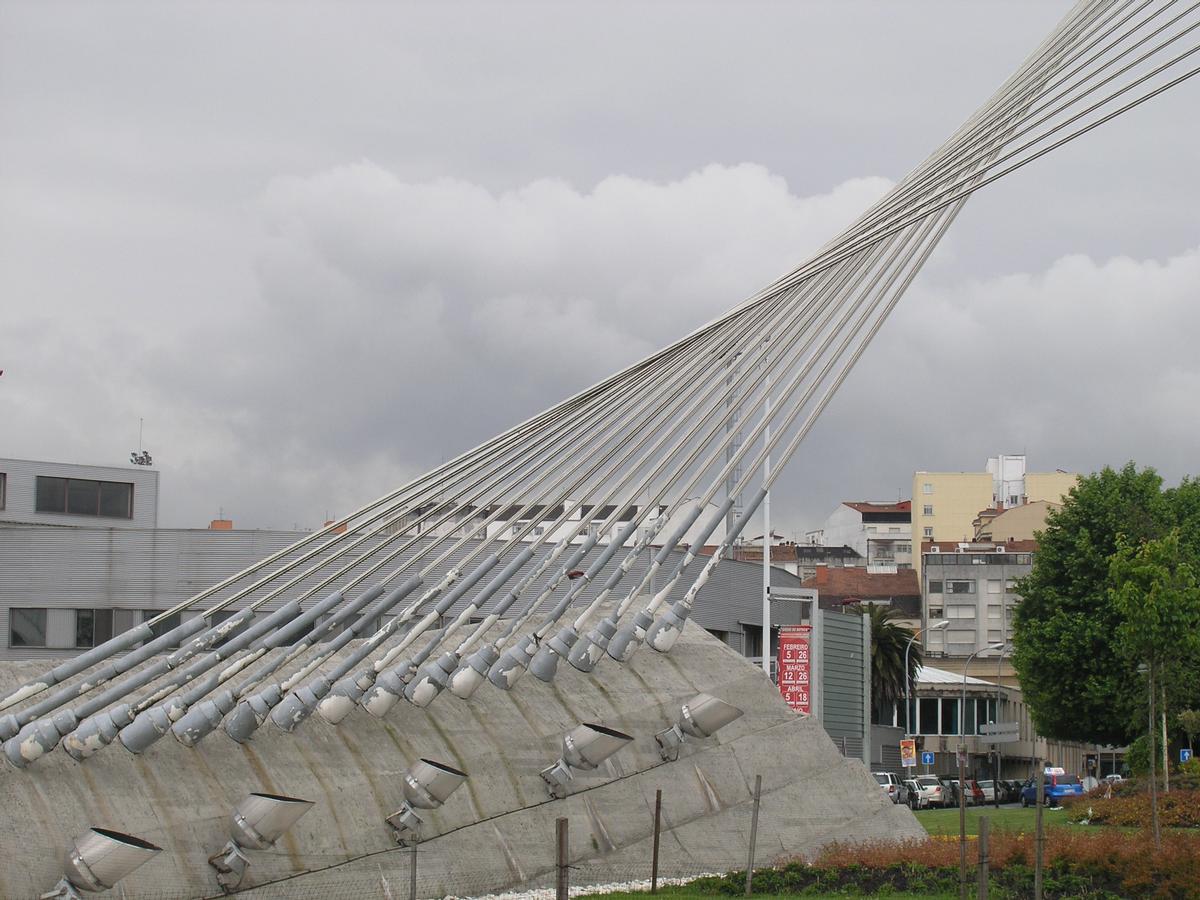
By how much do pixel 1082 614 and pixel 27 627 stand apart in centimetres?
2714

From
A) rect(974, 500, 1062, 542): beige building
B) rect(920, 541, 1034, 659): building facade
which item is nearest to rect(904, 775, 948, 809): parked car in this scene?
rect(920, 541, 1034, 659): building facade

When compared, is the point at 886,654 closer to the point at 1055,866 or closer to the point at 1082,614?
the point at 1082,614

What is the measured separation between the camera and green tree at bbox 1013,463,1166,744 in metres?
41.5

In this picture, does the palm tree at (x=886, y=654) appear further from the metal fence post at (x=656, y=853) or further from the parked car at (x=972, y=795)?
the metal fence post at (x=656, y=853)

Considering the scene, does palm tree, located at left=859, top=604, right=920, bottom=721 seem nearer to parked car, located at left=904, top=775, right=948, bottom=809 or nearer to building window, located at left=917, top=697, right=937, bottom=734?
parked car, located at left=904, top=775, right=948, bottom=809

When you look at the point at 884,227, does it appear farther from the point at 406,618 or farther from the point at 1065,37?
the point at 406,618

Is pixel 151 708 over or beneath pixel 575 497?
beneath

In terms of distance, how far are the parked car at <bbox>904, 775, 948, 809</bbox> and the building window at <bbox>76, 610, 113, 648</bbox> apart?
75.2 feet

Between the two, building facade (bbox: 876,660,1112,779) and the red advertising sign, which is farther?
building facade (bbox: 876,660,1112,779)

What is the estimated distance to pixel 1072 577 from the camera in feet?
141

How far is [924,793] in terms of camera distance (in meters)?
46.2

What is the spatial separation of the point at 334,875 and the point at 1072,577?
31.8 m

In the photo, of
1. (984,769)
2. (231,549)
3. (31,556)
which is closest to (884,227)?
(231,549)

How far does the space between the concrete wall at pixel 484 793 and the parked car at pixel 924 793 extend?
2745 centimetres
